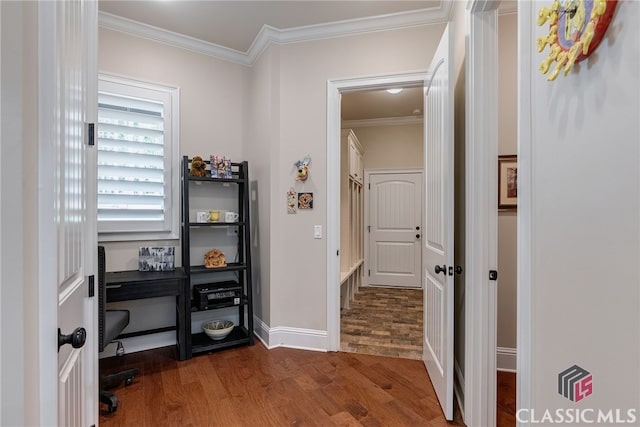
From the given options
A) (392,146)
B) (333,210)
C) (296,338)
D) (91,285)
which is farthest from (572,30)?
(392,146)

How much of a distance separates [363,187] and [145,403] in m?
4.43

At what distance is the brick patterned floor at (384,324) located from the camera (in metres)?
2.91

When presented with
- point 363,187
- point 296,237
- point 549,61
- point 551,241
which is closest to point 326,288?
point 296,237

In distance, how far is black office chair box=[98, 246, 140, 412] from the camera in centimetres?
197

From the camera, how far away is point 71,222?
3.47 ft

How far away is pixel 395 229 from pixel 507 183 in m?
3.05

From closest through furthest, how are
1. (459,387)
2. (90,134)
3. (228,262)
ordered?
(90,134)
(459,387)
(228,262)

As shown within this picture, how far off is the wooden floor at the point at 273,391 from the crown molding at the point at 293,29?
9.31 feet

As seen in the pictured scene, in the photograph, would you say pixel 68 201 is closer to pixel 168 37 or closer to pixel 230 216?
pixel 230 216

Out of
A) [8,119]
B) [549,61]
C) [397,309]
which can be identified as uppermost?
[549,61]

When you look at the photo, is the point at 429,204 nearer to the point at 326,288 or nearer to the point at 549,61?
the point at 326,288

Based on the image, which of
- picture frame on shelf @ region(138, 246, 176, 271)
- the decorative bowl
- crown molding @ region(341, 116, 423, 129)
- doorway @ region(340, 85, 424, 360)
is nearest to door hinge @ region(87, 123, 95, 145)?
picture frame on shelf @ region(138, 246, 176, 271)

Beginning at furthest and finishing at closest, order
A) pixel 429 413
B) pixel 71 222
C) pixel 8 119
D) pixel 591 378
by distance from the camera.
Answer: pixel 429 413 → pixel 71 222 → pixel 591 378 → pixel 8 119

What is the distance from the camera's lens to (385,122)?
17.7 ft
